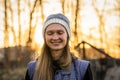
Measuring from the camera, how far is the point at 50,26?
2496mm

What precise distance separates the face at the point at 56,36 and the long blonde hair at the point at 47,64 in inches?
1.8

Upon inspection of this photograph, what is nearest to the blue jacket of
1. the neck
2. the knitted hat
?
the neck

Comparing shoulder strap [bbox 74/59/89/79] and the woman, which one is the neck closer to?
the woman

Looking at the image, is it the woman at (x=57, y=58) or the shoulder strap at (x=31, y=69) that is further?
the shoulder strap at (x=31, y=69)

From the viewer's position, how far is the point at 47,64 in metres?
2.51

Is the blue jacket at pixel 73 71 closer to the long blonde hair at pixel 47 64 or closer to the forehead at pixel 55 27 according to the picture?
the long blonde hair at pixel 47 64

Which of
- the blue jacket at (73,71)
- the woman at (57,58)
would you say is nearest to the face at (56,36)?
the woman at (57,58)

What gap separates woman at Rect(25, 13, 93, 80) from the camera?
2479 mm

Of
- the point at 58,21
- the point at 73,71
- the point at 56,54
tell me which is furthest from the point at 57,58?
the point at 58,21

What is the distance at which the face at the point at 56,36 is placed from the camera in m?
2.47

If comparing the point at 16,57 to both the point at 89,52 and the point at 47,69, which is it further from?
the point at 47,69

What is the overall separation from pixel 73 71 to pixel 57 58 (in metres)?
0.15

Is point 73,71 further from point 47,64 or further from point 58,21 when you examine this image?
point 58,21

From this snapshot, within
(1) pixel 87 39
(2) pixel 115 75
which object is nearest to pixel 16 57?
(1) pixel 87 39
